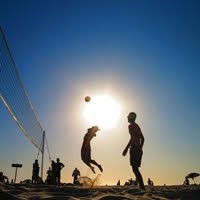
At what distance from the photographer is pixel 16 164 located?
61.7 feet

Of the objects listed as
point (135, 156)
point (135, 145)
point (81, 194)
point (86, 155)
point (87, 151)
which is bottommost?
point (81, 194)

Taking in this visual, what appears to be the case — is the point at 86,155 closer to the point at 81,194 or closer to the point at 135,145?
the point at 135,145

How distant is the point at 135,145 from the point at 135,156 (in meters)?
0.25

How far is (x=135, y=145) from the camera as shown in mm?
7340

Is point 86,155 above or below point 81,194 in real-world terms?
above

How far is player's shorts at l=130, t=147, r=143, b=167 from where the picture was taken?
7160 millimetres

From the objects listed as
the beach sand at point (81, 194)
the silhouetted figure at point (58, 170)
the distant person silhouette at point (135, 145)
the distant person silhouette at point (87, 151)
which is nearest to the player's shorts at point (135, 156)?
the distant person silhouette at point (135, 145)

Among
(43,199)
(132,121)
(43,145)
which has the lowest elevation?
(43,199)

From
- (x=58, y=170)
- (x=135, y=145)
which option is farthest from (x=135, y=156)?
(x=58, y=170)

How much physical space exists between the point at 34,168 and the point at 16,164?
1507mm

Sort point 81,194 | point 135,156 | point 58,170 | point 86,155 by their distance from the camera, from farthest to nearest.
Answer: point 58,170 < point 86,155 < point 135,156 < point 81,194

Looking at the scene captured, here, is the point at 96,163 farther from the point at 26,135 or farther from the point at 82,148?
the point at 26,135

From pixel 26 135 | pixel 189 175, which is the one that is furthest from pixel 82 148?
pixel 189 175

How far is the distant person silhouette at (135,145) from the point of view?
716cm
